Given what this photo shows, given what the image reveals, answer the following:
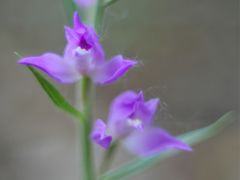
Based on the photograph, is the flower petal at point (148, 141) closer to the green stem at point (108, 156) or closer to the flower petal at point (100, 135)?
the green stem at point (108, 156)

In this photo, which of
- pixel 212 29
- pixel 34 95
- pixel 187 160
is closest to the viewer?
pixel 187 160

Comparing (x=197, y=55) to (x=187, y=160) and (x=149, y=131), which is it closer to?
(x=187, y=160)

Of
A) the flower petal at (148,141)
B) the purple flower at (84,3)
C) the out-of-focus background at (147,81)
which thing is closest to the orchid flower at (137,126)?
the flower petal at (148,141)

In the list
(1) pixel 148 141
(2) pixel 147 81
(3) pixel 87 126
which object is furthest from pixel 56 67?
(2) pixel 147 81

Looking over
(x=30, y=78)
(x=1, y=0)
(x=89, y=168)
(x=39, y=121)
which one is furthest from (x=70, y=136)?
(x=89, y=168)

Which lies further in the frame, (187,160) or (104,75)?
(187,160)

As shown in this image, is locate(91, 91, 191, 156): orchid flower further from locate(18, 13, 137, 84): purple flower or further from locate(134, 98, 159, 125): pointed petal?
locate(18, 13, 137, 84): purple flower

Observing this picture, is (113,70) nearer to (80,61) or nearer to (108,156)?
(80,61)

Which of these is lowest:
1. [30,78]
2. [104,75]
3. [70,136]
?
[104,75]
